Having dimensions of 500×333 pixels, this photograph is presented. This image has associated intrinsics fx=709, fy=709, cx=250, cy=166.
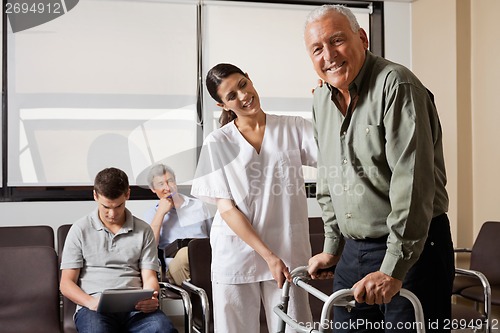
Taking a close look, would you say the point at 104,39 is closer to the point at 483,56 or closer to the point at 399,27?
the point at 399,27

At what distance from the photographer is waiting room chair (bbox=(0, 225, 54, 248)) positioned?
14.2 ft

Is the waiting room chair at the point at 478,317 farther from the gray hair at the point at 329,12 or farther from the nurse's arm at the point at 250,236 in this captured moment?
the gray hair at the point at 329,12

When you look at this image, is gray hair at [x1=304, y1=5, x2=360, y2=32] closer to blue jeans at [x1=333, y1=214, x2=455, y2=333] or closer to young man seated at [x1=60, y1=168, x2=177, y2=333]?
blue jeans at [x1=333, y1=214, x2=455, y2=333]

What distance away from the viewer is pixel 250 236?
2.52m

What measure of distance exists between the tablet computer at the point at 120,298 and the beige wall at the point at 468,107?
2926mm

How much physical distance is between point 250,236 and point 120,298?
0.78m

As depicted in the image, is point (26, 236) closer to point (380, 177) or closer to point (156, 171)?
point (156, 171)

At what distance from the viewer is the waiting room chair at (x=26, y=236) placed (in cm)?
432

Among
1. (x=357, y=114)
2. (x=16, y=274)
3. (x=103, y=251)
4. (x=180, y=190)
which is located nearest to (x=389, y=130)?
(x=357, y=114)

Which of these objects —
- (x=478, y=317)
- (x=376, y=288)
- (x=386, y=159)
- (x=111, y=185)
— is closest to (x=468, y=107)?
(x=478, y=317)

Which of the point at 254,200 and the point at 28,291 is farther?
the point at 28,291

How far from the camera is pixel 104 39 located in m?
5.02

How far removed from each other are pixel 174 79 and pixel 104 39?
22.4 inches

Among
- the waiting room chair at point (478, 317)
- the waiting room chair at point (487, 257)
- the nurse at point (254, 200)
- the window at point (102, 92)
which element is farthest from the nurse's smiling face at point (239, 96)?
the window at point (102, 92)
